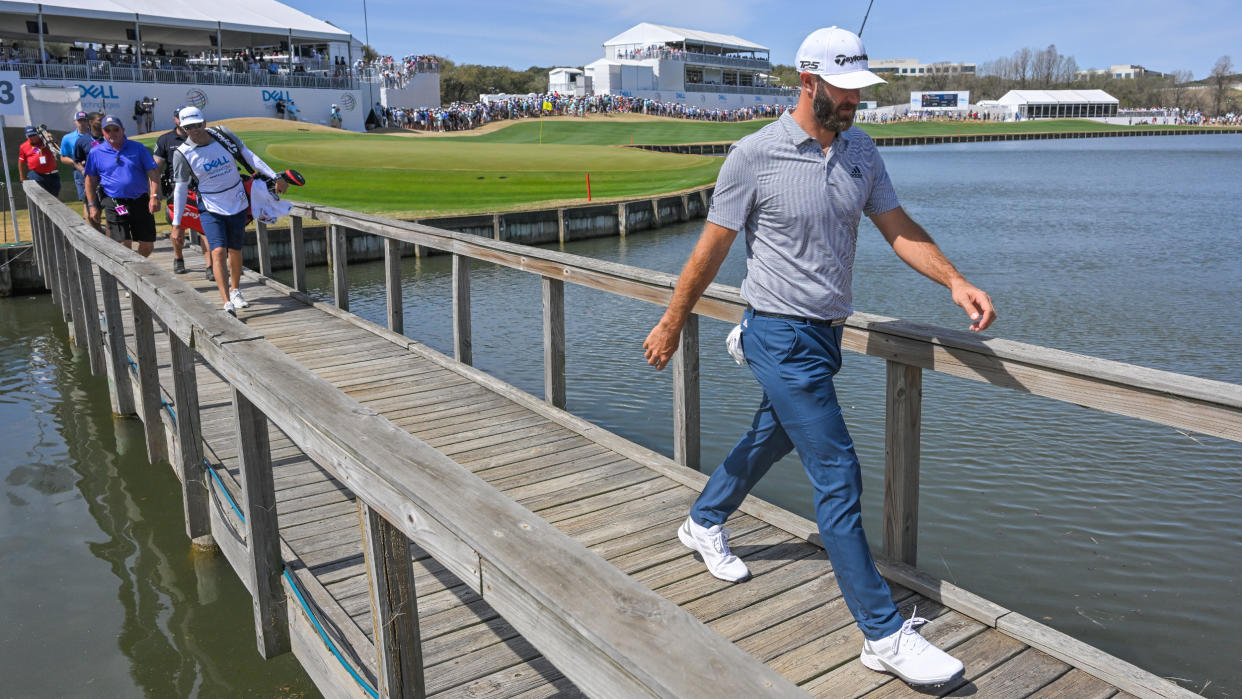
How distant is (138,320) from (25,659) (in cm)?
211

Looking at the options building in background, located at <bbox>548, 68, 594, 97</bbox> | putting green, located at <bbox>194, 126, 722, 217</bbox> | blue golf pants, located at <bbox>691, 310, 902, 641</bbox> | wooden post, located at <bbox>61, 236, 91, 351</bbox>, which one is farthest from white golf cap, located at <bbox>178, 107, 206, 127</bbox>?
building in background, located at <bbox>548, 68, 594, 97</bbox>

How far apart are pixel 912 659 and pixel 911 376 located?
3.54ft

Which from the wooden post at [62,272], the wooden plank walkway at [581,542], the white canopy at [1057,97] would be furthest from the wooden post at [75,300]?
the white canopy at [1057,97]

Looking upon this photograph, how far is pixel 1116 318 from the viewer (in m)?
13.0

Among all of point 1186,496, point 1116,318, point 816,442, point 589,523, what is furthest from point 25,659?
point 1116,318

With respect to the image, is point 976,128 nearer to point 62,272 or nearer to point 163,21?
point 163,21

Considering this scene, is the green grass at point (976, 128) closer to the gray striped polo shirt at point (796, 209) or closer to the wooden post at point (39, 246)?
the wooden post at point (39, 246)

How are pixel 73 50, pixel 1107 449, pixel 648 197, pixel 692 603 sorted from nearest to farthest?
pixel 692 603, pixel 1107 449, pixel 648 197, pixel 73 50

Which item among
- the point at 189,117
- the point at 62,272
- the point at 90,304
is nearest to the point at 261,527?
the point at 189,117

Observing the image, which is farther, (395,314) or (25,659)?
(395,314)

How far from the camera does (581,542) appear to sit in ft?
12.3

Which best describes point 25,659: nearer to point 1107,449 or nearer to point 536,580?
point 536,580

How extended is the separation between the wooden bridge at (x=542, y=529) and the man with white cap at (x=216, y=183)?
5.24 feet

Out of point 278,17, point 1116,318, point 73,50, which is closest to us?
point 1116,318
